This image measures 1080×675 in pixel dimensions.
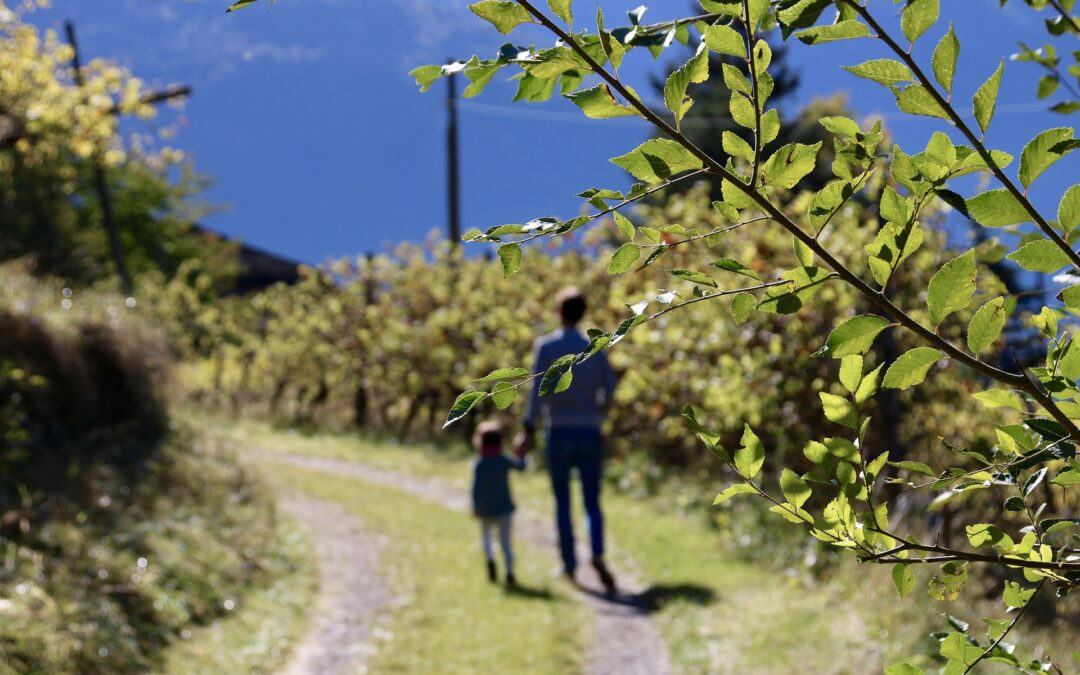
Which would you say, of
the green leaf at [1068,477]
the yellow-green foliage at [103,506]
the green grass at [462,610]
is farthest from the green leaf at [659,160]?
the green grass at [462,610]

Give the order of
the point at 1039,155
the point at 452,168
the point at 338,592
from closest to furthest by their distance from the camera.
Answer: the point at 1039,155
the point at 338,592
the point at 452,168

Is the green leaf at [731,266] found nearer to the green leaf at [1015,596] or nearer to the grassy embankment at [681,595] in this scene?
the green leaf at [1015,596]

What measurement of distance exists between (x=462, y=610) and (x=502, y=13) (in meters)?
6.93

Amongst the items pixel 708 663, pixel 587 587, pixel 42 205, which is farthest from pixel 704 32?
pixel 42 205

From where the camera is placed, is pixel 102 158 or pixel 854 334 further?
pixel 102 158

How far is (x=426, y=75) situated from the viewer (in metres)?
1.29

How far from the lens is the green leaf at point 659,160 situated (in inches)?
47.0

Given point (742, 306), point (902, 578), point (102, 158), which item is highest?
point (102, 158)

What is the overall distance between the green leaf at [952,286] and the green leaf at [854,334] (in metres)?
0.06

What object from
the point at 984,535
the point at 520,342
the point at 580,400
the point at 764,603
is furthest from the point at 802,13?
the point at 520,342

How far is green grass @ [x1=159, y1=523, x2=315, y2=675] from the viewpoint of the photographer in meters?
6.39

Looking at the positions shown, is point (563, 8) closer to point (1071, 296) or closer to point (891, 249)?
point (891, 249)

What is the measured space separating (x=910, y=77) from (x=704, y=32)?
8.9 inches

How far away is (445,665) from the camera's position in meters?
6.57
